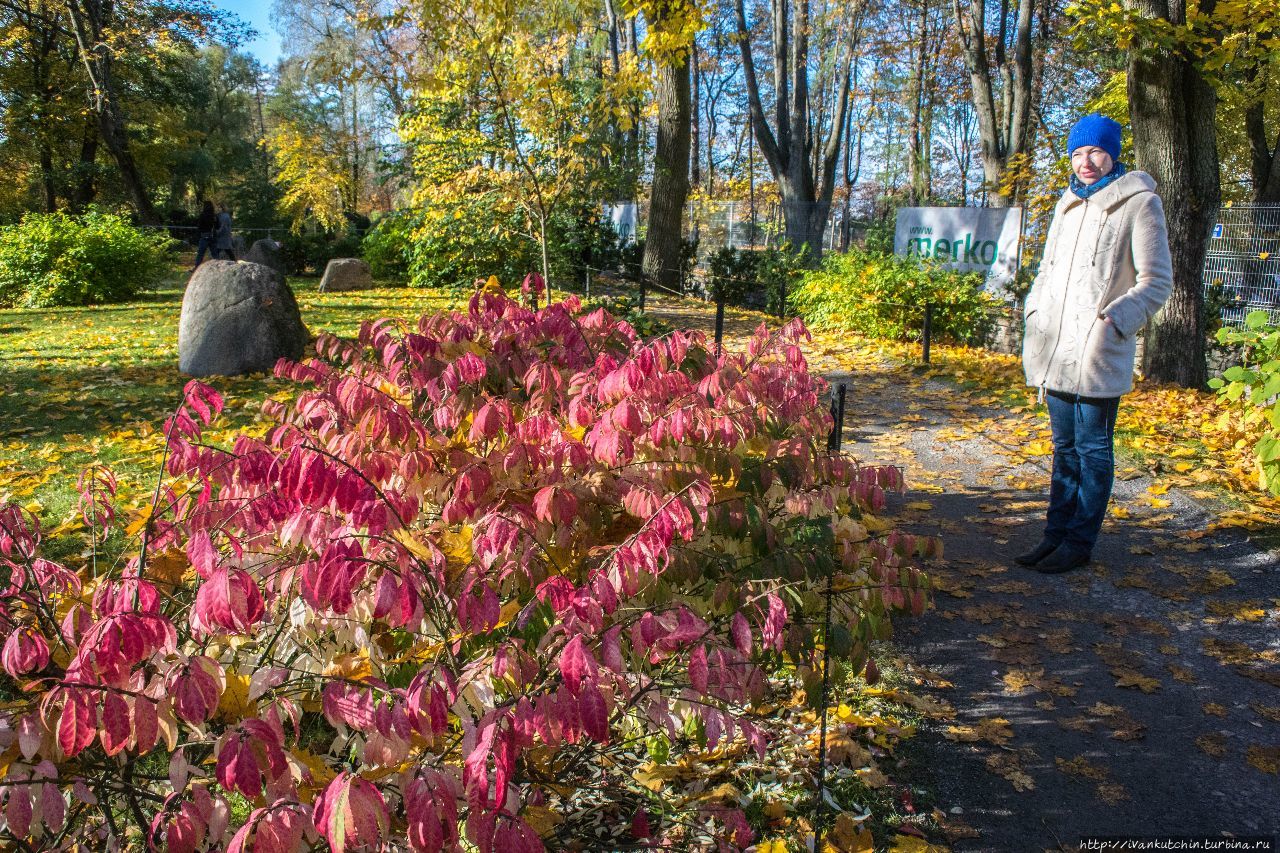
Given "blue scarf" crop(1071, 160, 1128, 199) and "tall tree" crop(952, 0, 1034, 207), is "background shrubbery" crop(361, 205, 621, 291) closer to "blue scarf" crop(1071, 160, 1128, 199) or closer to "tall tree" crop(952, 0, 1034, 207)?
"tall tree" crop(952, 0, 1034, 207)

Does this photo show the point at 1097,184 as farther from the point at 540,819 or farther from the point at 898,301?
the point at 898,301

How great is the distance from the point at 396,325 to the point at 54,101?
30.0 m

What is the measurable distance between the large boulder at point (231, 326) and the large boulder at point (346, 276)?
29.4 feet

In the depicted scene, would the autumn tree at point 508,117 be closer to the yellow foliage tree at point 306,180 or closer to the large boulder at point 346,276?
the large boulder at point 346,276

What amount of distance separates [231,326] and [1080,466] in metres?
7.64

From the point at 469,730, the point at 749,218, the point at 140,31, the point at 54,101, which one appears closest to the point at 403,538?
the point at 469,730

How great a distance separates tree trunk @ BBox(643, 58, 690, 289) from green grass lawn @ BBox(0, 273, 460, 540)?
508cm

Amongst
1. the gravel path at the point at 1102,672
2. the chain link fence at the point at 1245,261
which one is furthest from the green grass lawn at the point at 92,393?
the chain link fence at the point at 1245,261

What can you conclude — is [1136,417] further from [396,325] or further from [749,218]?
[749,218]

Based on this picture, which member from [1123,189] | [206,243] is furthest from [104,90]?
[1123,189]

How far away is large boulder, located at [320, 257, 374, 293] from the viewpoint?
58.0ft

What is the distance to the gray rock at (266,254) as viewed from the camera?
17047 mm

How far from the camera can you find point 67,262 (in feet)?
50.1

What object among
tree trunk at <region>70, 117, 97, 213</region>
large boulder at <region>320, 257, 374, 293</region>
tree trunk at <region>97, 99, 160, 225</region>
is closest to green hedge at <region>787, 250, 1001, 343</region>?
large boulder at <region>320, 257, 374, 293</region>
